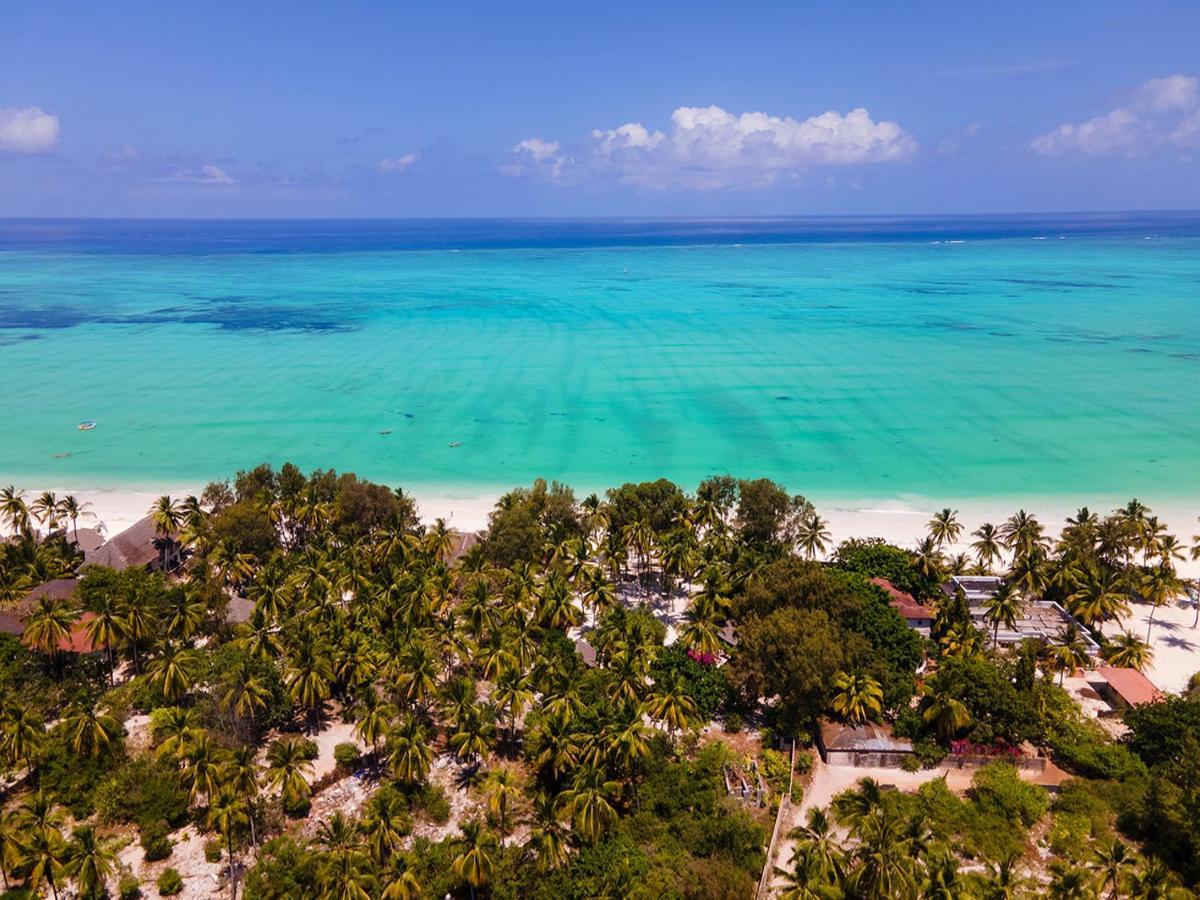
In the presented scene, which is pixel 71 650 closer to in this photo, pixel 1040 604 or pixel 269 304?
pixel 1040 604

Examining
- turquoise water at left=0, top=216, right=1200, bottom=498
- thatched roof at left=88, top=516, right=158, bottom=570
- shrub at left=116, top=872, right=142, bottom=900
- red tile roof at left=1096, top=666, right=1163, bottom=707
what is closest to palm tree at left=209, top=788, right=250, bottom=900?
shrub at left=116, top=872, right=142, bottom=900

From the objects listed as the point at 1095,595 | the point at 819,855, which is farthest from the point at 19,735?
the point at 1095,595

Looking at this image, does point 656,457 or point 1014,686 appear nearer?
point 1014,686

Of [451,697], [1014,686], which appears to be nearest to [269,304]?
[451,697]

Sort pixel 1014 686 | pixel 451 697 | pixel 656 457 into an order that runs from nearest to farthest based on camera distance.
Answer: pixel 451 697, pixel 1014 686, pixel 656 457

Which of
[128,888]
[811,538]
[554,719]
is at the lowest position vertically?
[128,888]

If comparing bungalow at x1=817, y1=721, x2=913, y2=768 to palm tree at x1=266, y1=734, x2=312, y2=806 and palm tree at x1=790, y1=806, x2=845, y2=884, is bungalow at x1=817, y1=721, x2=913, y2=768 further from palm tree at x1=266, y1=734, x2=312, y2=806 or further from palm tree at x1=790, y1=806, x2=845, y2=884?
palm tree at x1=266, y1=734, x2=312, y2=806

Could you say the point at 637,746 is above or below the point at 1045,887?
above

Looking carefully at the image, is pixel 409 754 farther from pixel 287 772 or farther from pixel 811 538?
pixel 811 538
